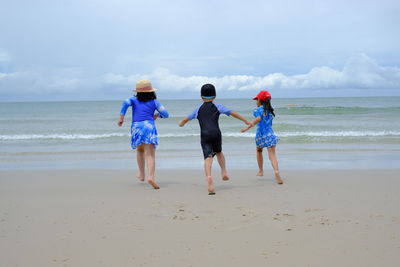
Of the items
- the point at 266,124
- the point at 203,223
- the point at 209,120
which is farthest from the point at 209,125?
the point at 203,223

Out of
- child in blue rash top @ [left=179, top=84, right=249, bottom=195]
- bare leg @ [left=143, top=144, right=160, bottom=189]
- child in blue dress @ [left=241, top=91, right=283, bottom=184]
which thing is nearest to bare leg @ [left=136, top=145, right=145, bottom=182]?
bare leg @ [left=143, top=144, right=160, bottom=189]

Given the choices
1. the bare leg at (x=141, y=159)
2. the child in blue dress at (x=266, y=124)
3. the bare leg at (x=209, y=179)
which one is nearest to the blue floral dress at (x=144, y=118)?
the bare leg at (x=141, y=159)

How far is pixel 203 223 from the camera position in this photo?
402 centimetres

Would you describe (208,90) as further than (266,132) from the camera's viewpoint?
No

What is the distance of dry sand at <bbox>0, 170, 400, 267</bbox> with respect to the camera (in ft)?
10.4

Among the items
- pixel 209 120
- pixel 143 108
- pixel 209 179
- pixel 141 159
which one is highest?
pixel 143 108

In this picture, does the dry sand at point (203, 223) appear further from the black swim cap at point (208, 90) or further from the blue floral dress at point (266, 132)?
the black swim cap at point (208, 90)

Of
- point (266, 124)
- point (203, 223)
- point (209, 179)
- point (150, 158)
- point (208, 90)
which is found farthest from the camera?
point (266, 124)

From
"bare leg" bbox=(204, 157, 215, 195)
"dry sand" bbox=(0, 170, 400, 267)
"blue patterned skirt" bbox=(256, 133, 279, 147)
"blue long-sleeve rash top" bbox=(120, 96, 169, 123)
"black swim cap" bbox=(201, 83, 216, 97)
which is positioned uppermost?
"black swim cap" bbox=(201, 83, 216, 97)

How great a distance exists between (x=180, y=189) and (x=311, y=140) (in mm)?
8946

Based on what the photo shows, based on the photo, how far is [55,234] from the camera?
374 centimetres

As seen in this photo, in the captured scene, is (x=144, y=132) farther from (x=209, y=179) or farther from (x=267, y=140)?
(x=267, y=140)

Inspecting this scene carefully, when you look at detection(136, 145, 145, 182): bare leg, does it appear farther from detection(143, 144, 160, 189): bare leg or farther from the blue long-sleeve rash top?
the blue long-sleeve rash top

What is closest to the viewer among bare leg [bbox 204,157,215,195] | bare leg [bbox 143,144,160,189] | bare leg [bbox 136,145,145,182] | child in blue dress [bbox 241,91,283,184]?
bare leg [bbox 204,157,215,195]
